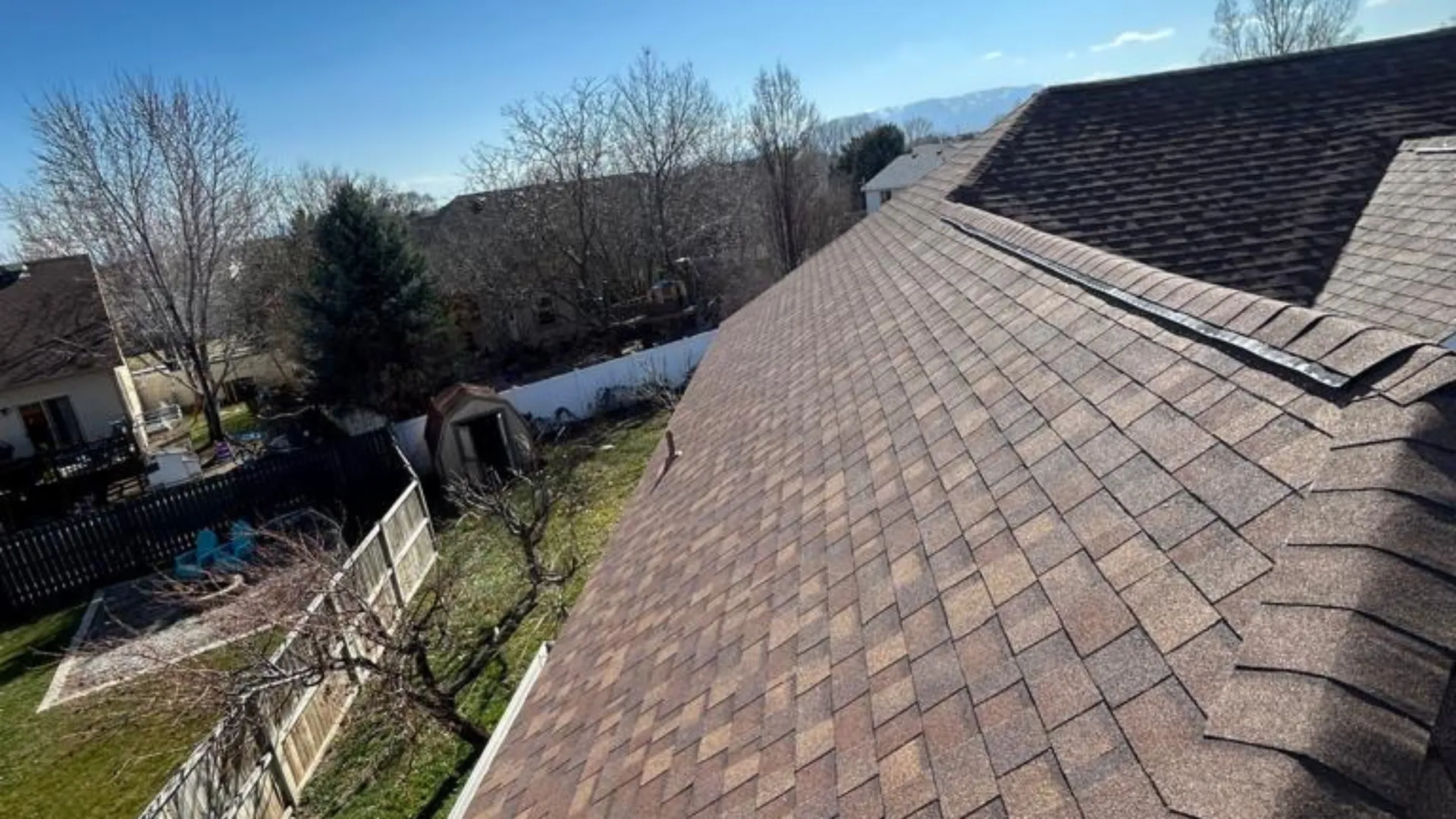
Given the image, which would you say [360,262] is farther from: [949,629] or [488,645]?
[949,629]

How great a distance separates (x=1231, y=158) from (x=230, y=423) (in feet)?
120

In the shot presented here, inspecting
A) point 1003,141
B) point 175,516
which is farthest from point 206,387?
point 1003,141

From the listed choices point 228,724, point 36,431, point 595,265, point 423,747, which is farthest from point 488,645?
point 595,265

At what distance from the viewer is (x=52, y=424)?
84.3ft

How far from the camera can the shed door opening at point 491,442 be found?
805 inches

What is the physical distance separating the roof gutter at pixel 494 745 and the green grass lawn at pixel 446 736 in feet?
5.73

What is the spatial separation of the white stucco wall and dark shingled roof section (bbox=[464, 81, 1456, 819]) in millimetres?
28773

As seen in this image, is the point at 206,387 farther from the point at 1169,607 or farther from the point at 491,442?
the point at 1169,607

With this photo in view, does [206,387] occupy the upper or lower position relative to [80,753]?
upper

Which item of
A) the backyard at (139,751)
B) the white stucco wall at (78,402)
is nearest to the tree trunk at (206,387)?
the white stucco wall at (78,402)

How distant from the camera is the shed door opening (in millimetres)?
20438

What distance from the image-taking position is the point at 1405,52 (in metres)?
11.1

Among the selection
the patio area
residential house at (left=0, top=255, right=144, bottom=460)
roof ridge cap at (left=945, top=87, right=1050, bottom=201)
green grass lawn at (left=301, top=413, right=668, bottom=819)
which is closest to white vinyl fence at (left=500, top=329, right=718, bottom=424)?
green grass lawn at (left=301, top=413, right=668, bottom=819)

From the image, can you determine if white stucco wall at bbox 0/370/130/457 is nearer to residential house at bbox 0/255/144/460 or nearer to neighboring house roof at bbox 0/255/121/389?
residential house at bbox 0/255/144/460
